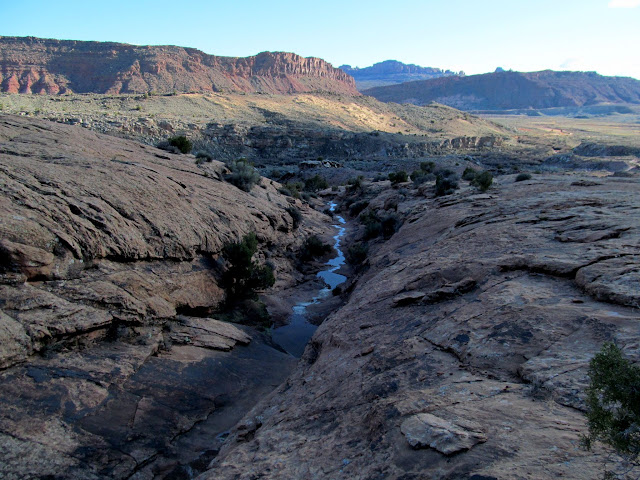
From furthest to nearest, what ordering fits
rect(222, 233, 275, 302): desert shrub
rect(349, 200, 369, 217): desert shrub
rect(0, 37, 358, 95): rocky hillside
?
rect(0, 37, 358, 95): rocky hillside < rect(349, 200, 369, 217): desert shrub < rect(222, 233, 275, 302): desert shrub

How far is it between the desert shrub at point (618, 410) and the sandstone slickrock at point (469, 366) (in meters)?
0.42

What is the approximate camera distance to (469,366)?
6734 mm

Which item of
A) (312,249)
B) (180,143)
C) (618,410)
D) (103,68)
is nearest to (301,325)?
(312,249)

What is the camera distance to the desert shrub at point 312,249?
74.1 ft

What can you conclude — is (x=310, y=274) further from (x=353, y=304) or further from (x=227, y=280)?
(x=353, y=304)

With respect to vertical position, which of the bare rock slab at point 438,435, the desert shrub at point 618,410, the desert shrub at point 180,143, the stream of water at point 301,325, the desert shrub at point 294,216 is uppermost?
the desert shrub at point 180,143

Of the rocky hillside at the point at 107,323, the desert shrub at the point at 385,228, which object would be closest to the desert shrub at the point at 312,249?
the desert shrub at the point at 385,228

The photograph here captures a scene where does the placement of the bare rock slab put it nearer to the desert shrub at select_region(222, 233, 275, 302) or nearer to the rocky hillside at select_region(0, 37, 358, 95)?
the desert shrub at select_region(222, 233, 275, 302)

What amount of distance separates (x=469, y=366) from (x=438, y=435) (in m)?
2.00

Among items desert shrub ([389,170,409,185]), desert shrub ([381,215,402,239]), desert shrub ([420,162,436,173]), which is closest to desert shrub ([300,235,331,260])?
desert shrub ([381,215,402,239])

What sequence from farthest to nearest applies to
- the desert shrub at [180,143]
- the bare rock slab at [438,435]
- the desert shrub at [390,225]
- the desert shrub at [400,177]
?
the desert shrub at [400,177]
the desert shrub at [180,143]
the desert shrub at [390,225]
the bare rock slab at [438,435]

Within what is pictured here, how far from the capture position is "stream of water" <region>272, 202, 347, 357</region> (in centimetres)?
1435

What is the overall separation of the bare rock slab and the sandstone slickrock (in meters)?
0.03

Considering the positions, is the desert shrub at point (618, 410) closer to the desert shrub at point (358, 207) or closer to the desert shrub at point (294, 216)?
the desert shrub at point (294, 216)
